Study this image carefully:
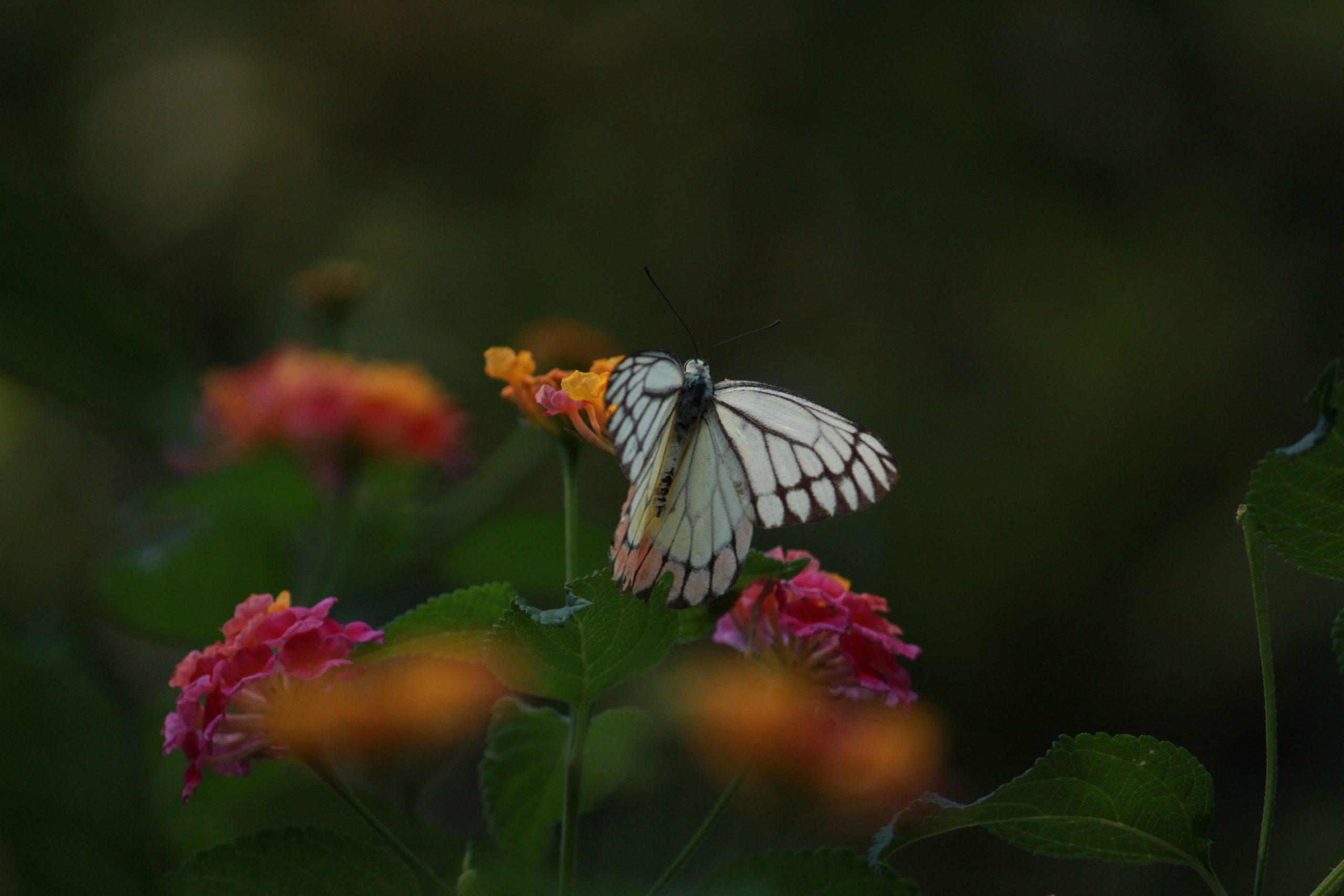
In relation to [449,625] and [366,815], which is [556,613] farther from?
[366,815]

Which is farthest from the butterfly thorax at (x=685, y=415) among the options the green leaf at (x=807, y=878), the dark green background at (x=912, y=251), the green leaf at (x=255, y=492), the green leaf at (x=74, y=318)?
the dark green background at (x=912, y=251)

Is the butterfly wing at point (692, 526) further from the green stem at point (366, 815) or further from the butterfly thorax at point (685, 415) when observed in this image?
the green stem at point (366, 815)

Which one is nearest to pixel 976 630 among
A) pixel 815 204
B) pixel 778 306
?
pixel 778 306

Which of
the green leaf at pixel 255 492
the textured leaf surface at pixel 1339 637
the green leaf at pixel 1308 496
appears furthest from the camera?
the green leaf at pixel 255 492

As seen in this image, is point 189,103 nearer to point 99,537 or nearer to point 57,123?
point 57,123

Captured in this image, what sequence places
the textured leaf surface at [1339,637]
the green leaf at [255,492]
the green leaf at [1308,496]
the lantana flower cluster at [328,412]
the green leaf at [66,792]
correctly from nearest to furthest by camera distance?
the green leaf at [66,792]
the green leaf at [1308,496]
the textured leaf surface at [1339,637]
the green leaf at [255,492]
the lantana flower cluster at [328,412]

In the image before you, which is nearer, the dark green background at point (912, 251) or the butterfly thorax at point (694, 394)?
the butterfly thorax at point (694, 394)

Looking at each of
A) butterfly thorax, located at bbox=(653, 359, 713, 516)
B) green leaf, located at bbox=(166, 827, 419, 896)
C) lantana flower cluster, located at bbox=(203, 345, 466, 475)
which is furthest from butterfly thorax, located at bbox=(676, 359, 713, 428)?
lantana flower cluster, located at bbox=(203, 345, 466, 475)
